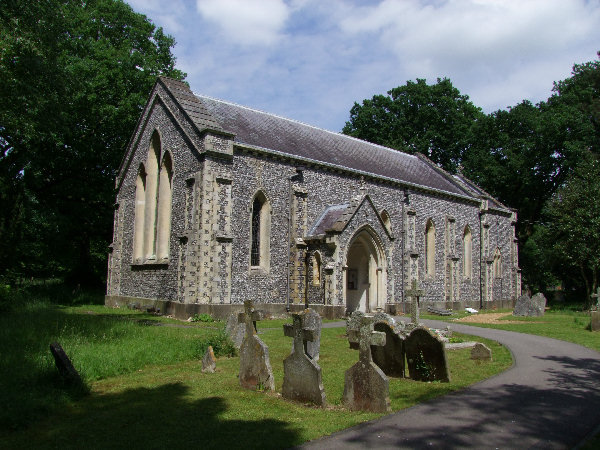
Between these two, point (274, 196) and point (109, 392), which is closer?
point (109, 392)

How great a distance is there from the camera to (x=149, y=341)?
1136 centimetres

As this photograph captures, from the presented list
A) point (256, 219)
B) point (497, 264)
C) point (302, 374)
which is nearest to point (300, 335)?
point (302, 374)

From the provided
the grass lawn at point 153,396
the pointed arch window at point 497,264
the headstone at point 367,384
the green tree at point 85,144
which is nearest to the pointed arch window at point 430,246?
the pointed arch window at point 497,264

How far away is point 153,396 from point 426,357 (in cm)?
494

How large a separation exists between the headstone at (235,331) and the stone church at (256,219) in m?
6.61

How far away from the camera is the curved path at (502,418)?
17.9ft

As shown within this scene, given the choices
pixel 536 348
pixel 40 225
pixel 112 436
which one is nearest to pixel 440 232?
pixel 536 348

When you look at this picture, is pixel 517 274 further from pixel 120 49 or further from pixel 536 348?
pixel 120 49

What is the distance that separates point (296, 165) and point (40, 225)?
16309 mm

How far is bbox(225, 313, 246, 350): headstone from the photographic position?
11.5m

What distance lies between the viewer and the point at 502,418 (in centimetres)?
634

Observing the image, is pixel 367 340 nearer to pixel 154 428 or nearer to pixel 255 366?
pixel 255 366

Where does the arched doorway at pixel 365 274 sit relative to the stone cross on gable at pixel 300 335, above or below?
above

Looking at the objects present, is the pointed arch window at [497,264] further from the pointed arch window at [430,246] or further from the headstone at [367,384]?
the headstone at [367,384]
